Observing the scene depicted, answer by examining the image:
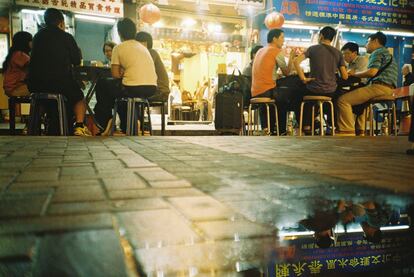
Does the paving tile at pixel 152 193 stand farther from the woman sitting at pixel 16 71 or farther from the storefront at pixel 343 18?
the storefront at pixel 343 18

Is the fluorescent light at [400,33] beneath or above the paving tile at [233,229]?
above

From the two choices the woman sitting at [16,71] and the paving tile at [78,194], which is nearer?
the paving tile at [78,194]

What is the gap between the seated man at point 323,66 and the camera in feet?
21.3

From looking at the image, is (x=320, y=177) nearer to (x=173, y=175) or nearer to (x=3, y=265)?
(x=173, y=175)

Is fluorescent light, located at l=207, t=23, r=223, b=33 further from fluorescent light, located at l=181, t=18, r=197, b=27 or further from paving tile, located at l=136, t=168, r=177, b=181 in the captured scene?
paving tile, located at l=136, t=168, r=177, b=181

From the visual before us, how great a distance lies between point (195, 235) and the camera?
104 cm

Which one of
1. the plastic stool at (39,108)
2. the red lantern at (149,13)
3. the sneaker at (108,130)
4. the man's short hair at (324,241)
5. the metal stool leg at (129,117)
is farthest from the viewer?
the red lantern at (149,13)

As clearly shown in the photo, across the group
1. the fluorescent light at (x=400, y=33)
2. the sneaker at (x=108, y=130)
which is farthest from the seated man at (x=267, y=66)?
the fluorescent light at (x=400, y=33)

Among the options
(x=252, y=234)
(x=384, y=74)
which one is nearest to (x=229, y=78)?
(x=384, y=74)

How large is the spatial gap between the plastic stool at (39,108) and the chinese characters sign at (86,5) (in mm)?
6515

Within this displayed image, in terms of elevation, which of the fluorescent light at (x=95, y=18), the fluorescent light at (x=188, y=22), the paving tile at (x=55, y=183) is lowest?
the paving tile at (x=55, y=183)

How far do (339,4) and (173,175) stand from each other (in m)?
13.8

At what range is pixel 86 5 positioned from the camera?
10781 mm

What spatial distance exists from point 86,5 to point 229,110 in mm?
5967
